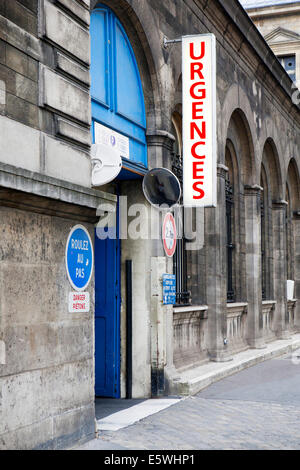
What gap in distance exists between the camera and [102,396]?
1076 centimetres

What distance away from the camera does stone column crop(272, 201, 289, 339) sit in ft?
66.2

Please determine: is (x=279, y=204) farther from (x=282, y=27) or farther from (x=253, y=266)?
(x=282, y=27)

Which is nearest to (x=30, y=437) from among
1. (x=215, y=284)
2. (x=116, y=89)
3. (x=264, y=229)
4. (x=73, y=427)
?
(x=73, y=427)

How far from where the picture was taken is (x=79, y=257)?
303 inches

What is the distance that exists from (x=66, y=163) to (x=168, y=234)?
3810 mm

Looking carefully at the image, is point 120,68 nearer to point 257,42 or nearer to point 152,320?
point 152,320

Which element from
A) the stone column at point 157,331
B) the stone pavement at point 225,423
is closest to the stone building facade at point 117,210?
the stone column at point 157,331

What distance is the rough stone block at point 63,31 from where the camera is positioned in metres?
7.33

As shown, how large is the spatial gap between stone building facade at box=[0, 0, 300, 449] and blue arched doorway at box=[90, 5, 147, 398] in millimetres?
23

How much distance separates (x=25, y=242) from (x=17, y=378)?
4.02ft

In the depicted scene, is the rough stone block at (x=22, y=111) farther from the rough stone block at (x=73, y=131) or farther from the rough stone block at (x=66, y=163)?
the rough stone block at (x=73, y=131)

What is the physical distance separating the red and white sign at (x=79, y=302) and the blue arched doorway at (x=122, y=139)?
9.69 ft

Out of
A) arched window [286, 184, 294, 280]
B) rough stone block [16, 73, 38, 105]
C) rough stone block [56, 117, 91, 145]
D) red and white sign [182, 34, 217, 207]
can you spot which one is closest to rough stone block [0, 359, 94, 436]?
rough stone block [56, 117, 91, 145]
